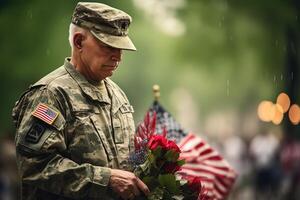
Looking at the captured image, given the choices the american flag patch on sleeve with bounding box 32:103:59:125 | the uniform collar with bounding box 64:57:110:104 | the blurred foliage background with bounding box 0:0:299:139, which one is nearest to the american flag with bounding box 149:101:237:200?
the uniform collar with bounding box 64:57:110:104

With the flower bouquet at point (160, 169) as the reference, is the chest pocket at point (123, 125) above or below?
above

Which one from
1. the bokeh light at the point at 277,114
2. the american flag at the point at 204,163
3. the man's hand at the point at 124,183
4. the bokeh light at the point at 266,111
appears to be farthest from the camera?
the bokeh light at the point at 266,111

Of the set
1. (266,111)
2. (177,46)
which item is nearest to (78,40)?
(177,46)

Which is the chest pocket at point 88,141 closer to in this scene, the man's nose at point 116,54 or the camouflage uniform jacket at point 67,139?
the camouflage uniform jacket at point 67,139

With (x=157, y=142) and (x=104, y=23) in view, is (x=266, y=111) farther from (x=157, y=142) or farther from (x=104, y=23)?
(x=104, y=23)

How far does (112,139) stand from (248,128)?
4355 cm

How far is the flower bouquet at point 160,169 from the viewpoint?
20.5 ft

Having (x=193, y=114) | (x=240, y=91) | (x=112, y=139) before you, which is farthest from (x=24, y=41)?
(x=193, y=114)

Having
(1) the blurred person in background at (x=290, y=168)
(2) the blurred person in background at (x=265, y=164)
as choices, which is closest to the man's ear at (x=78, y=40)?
(2) the blurred person in background at (x=265, y=164)

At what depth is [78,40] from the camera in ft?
20.3

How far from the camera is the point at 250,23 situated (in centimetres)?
3303

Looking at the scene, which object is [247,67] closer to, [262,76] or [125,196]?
[262,76]

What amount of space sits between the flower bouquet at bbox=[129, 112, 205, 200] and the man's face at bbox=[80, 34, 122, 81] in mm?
478

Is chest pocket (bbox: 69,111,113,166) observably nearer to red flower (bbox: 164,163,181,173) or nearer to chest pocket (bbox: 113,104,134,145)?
chest pocket (bbox: 113,104,134,145)
